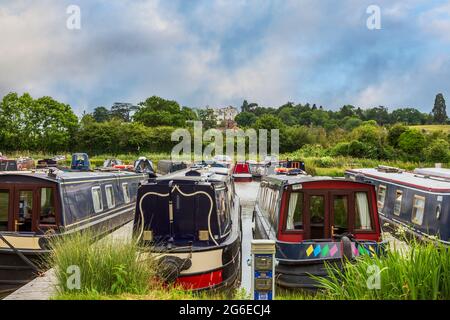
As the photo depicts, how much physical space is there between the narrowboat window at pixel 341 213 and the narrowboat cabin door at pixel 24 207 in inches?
214

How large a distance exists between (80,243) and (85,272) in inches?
22.6

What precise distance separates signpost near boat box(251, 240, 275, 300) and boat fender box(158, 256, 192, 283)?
6.18ft

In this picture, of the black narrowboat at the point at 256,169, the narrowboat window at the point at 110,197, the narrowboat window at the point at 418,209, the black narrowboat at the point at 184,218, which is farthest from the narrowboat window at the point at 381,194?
the black narrowboat at the point at 256,169

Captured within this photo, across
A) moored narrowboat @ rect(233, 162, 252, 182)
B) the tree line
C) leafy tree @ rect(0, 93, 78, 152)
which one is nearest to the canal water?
moored narrowboat @ rect(233, 162, 252, 182)

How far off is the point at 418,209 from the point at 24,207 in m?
8.62

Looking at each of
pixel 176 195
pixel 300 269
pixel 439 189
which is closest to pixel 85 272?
pixel 176 195

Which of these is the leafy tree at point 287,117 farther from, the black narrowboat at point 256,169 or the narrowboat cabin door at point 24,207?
the narrowboat cabin door at point 24,207

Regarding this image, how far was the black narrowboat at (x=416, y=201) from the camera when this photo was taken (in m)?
11.0

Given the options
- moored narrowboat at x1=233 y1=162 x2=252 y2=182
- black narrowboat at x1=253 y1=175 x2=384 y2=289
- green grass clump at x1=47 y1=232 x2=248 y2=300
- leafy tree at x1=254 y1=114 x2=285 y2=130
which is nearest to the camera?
green grass clump at x1=47 y1=232 x2=248 y2=300

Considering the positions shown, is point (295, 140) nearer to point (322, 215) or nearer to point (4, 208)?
point (322, 215)

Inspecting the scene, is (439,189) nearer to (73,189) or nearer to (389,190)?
(389,190)

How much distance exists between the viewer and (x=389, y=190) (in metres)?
14.6

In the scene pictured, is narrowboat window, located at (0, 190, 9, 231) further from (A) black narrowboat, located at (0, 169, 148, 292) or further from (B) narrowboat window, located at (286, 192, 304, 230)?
(B) narrowboat window, located at (286, 192, 304, 230)

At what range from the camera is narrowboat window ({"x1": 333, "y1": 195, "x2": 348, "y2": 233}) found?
9609 millimetres
